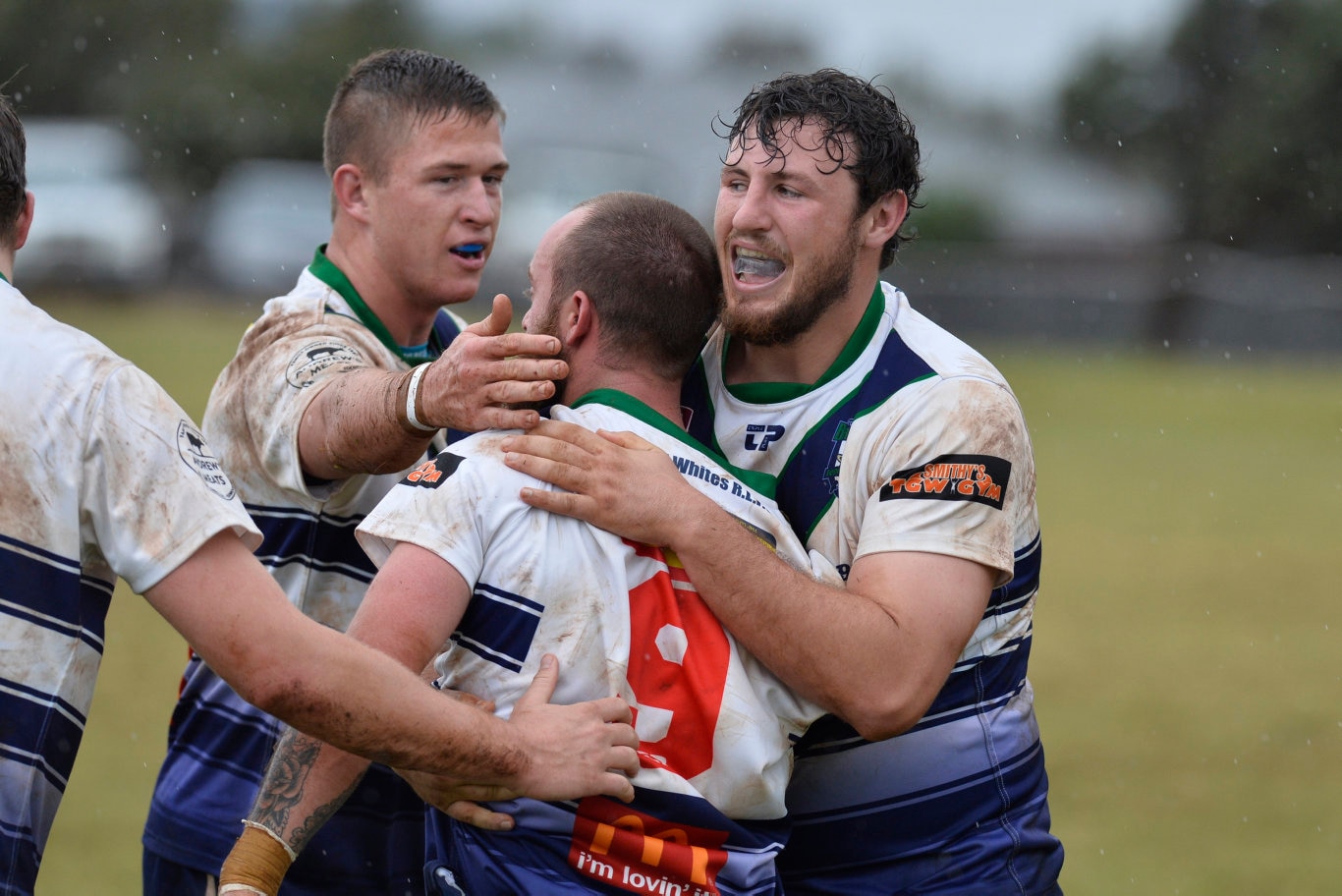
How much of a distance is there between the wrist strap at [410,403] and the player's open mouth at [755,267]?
0.82 meters

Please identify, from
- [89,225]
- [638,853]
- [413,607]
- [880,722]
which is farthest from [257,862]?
[89,225]

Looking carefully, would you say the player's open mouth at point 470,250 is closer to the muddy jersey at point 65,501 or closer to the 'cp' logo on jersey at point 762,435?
the 'cp' logo on jersey at point 762,435

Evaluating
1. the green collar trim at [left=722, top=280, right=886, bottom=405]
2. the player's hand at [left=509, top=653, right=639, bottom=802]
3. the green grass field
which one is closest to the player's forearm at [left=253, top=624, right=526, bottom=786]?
the player's hand at [left=509, top=653, right=639, bottom=802]

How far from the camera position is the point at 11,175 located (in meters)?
2.81

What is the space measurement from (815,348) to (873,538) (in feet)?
1.97

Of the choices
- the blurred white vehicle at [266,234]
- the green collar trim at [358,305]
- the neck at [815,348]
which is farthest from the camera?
the blurred white vehicle at [266,234]

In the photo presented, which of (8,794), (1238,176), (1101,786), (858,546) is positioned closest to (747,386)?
(858,546)

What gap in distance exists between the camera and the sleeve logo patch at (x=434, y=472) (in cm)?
291

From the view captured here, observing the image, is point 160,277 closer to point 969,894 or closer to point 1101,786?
point 1101,786

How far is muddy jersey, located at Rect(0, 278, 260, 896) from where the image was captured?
260 centimetres

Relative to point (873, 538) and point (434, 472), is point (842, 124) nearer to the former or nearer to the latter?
point (873, 538)

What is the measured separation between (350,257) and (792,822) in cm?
219

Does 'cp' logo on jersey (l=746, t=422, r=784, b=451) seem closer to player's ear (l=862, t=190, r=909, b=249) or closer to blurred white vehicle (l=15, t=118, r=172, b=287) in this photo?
player's ear (l=862, t=190, r=909, b=249)

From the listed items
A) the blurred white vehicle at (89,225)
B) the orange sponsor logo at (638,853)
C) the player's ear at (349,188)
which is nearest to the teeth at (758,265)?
the orange sponsor logo at (638,853)
